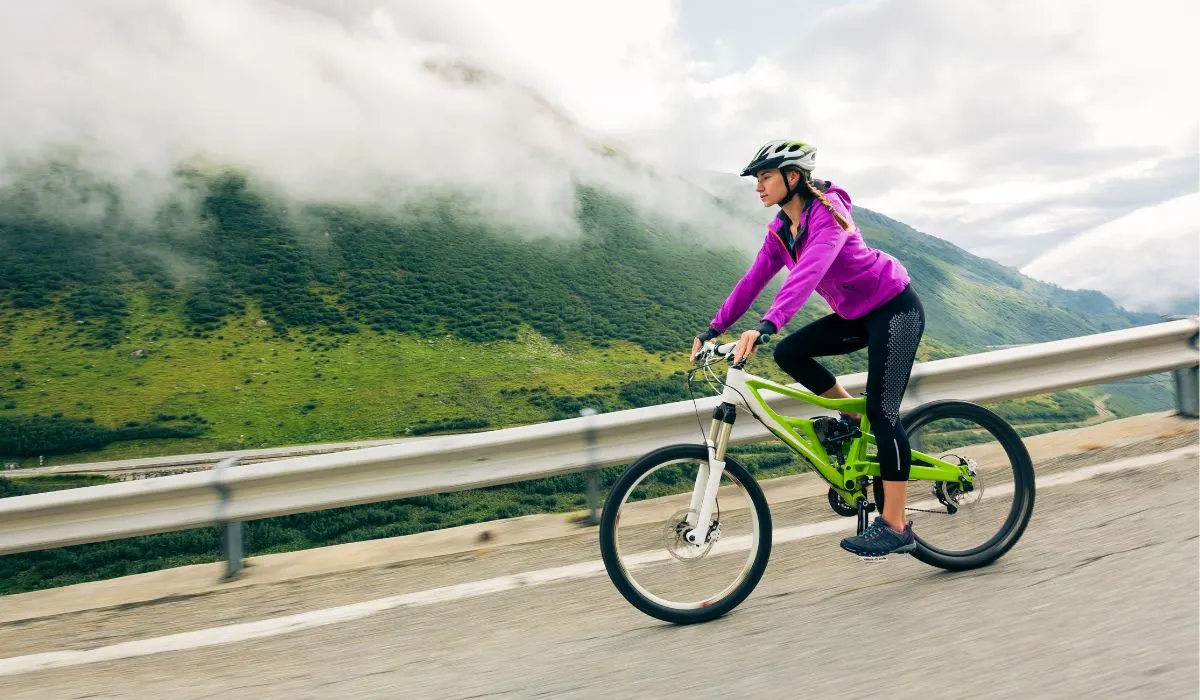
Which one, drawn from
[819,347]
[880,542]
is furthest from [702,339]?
[880,542]

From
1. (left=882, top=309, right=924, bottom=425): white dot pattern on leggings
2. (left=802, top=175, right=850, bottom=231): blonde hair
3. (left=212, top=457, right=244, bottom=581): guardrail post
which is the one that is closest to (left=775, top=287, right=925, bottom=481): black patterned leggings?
(left=882, top=309, right=924, bottom=425): white dot pattern on leggings

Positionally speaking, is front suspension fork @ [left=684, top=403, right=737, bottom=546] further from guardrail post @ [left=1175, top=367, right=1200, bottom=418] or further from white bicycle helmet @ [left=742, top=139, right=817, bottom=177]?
guardrail post @ [left=1175, top=367, right=1200, bottom=418]

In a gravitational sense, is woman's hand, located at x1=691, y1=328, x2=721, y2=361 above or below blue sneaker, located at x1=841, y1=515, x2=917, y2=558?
above

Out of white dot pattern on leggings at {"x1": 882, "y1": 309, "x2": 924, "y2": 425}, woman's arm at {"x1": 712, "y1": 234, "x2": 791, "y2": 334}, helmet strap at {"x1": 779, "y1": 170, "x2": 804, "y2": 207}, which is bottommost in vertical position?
white dot pattern on leggings at {"x1": 882, "y1": 309, "x2": 924, "y2": 425}

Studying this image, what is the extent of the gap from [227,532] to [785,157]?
11.4 feet

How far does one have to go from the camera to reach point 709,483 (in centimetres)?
304

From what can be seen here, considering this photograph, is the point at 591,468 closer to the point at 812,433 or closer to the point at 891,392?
the point at 812,433

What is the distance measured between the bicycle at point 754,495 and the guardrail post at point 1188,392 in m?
2.79

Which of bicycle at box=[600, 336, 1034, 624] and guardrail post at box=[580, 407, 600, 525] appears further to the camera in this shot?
guardrail post at box=[580, 407, 600, 525]

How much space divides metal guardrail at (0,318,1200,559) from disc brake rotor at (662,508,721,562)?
835 millimetres

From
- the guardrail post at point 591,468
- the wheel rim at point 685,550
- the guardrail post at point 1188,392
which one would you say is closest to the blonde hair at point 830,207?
the wheel rim at point 685,550

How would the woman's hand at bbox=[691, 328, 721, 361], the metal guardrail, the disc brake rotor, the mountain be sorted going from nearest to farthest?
the disc brake rotor, the woman's hand at bbox=[691, 328, 721, 361], the metal guardrail, the mountain

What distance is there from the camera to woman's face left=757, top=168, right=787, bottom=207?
2.96 m

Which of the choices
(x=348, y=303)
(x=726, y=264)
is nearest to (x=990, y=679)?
(x=348, y=303)
